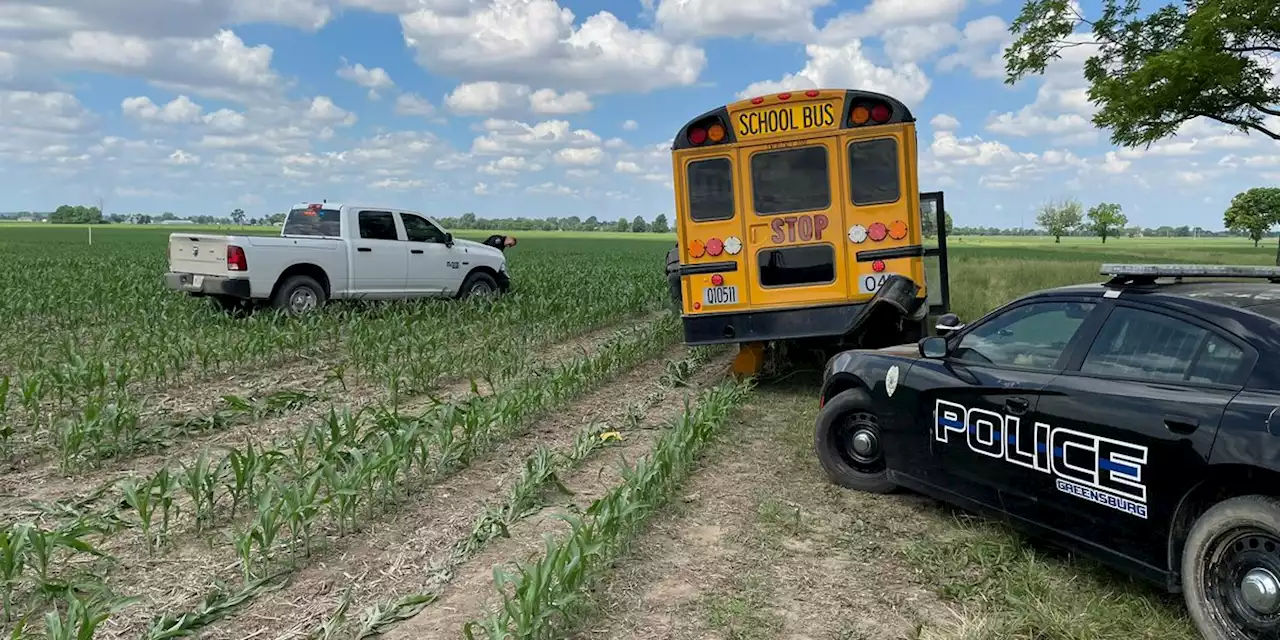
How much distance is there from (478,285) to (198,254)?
474 cm

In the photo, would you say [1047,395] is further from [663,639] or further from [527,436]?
[527,436]

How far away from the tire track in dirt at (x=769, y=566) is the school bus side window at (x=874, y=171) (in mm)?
3222

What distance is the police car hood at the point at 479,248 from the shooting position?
14883 mm

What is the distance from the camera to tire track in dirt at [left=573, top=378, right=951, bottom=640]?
3641mm

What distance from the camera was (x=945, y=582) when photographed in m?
4.03

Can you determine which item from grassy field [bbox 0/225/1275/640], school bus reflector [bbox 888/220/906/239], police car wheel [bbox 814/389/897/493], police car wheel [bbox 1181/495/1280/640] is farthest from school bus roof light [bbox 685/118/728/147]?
police car wheel [bbox 1181/495/1280/640]

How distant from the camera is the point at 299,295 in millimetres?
12516

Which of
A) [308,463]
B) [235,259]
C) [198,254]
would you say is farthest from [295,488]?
[198,254]

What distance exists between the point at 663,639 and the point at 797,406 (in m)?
4.70

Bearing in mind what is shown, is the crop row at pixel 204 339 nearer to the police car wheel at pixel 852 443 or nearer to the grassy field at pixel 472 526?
the grassy field at pixel 472 526

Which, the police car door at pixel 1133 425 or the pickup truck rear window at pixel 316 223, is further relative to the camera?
the pickup truck rear window at pixel 316 223

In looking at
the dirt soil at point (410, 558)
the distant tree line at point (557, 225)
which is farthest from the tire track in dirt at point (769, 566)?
the distant tree line at point (557, 225)

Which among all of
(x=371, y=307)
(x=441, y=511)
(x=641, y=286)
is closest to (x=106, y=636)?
(x=441, y=511)

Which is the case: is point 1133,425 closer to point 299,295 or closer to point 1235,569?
point 1235,569
